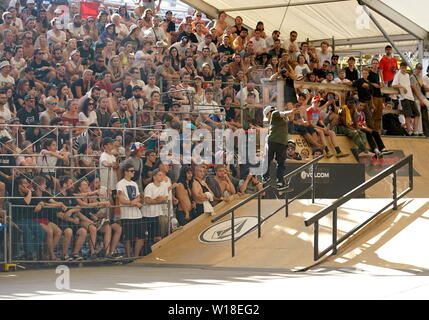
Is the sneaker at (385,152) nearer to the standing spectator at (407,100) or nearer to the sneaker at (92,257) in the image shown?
the standing spectator at (407,100)

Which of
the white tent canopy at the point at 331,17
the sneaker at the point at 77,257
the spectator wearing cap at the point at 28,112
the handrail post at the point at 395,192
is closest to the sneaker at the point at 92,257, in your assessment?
the sneaker at the point at 77,257

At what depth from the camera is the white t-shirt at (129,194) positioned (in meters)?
14.1

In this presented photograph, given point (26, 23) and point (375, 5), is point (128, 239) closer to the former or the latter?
point (26, 23)

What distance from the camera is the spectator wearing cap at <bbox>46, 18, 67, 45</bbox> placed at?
16.3 meters

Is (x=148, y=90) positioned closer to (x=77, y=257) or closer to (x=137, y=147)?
(x=137, y=147)

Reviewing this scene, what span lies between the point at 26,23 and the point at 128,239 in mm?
5223

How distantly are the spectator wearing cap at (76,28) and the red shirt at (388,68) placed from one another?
9.23 meters

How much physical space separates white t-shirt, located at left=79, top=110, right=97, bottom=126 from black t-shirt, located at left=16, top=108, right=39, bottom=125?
809mm

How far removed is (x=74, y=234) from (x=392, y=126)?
394 inches

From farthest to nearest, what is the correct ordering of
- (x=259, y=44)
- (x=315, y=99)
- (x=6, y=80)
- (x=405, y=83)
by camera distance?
(x=405, y=83) < (x=259, y=44) < (x=315, y=99) < (x=6, y=80)

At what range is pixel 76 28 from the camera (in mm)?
17000

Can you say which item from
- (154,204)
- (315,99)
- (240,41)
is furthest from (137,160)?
(240,41)

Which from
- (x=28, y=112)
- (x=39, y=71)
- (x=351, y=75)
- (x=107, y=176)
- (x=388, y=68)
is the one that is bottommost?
(x=107, y=176)

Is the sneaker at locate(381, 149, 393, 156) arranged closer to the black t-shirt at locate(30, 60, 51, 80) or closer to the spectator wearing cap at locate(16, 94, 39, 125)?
the black t-shirt at locate(30, 60, 51, 80)
